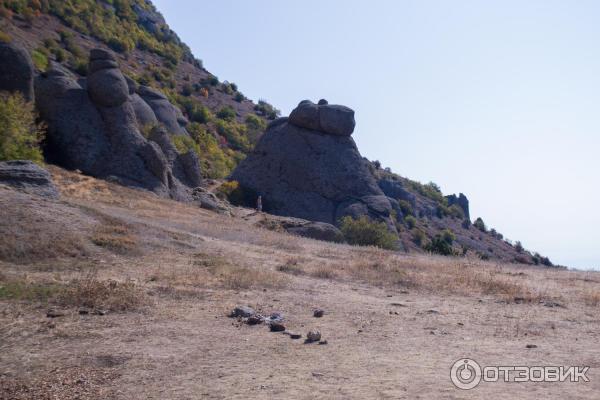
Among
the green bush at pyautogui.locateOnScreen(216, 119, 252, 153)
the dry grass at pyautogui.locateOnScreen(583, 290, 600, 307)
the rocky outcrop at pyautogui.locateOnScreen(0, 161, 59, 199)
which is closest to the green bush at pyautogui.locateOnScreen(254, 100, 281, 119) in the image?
the green bush at pyautogui.locateOnScreen(216, 119, 252, 153)

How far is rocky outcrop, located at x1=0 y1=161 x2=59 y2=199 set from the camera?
17.6 meters

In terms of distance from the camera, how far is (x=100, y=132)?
31.4 metres

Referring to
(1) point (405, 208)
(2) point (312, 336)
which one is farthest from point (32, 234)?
(1) point (405, 208)

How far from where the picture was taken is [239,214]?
1347 inches

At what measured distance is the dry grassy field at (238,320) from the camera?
6.49 m

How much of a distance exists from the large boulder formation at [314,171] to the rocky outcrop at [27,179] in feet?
70.4

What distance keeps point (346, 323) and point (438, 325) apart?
1526mm

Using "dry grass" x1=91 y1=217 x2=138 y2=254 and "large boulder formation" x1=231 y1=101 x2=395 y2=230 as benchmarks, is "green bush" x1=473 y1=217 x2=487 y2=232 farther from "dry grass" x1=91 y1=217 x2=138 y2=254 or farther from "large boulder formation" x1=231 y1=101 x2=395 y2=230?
"dry grass" x1=91 y1=217 x2=138 y2=254

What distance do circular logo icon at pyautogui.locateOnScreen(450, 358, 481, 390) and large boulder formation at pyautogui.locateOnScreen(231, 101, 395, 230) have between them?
31.1 meters

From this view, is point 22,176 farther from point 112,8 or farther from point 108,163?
point 112,8

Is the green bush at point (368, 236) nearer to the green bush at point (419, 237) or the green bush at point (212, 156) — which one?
the green bush at point (419, 237)

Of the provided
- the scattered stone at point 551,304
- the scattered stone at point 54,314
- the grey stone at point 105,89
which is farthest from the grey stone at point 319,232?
the scattered stone at point 54,314

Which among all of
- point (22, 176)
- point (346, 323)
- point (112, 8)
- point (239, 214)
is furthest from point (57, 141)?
point (112, 8)

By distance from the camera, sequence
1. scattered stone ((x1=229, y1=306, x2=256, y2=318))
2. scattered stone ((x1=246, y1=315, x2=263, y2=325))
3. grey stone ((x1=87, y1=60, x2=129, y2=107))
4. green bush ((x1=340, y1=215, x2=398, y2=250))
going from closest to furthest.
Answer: scattered stone ((x1=246, y1=315, x2=263, y2=325)) → scattered stone ((x1=229, y1=306, x2=256, y2=318)) → green bush ((x1=340, y1=215, x2=398, y2=250)) → grey stone ((x1=87, y1=60, x2=129, y2=107))
